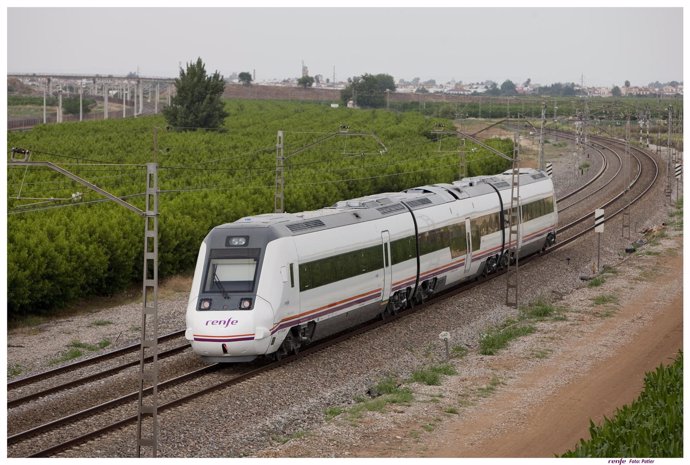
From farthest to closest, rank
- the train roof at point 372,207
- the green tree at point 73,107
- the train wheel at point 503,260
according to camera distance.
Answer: the green tree at point 73,107, the train wheel at point 503,260, the train roof at point 372,207

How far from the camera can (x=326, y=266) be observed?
102ft

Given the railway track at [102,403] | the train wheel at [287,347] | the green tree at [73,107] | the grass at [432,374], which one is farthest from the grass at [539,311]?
the green tree at [73,107]

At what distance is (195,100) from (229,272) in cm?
8420

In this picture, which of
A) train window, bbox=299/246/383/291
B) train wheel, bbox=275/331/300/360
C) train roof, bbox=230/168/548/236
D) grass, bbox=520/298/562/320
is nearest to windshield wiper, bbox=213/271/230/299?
train roof, bbox=230/168/548/236

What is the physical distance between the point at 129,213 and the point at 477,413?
2287cm

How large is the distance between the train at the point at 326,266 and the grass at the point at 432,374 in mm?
3371

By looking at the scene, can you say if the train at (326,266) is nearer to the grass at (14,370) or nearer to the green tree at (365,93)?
the grass at (14,370)

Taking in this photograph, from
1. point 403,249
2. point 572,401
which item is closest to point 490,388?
point 572,401

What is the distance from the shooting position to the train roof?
30.3 m

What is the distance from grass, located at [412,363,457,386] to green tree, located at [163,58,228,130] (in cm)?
8220

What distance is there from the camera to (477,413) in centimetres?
2556

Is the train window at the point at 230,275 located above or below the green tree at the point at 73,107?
below

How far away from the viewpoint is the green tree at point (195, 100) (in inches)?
4333

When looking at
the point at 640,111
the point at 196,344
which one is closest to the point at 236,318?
the point at 196,344
